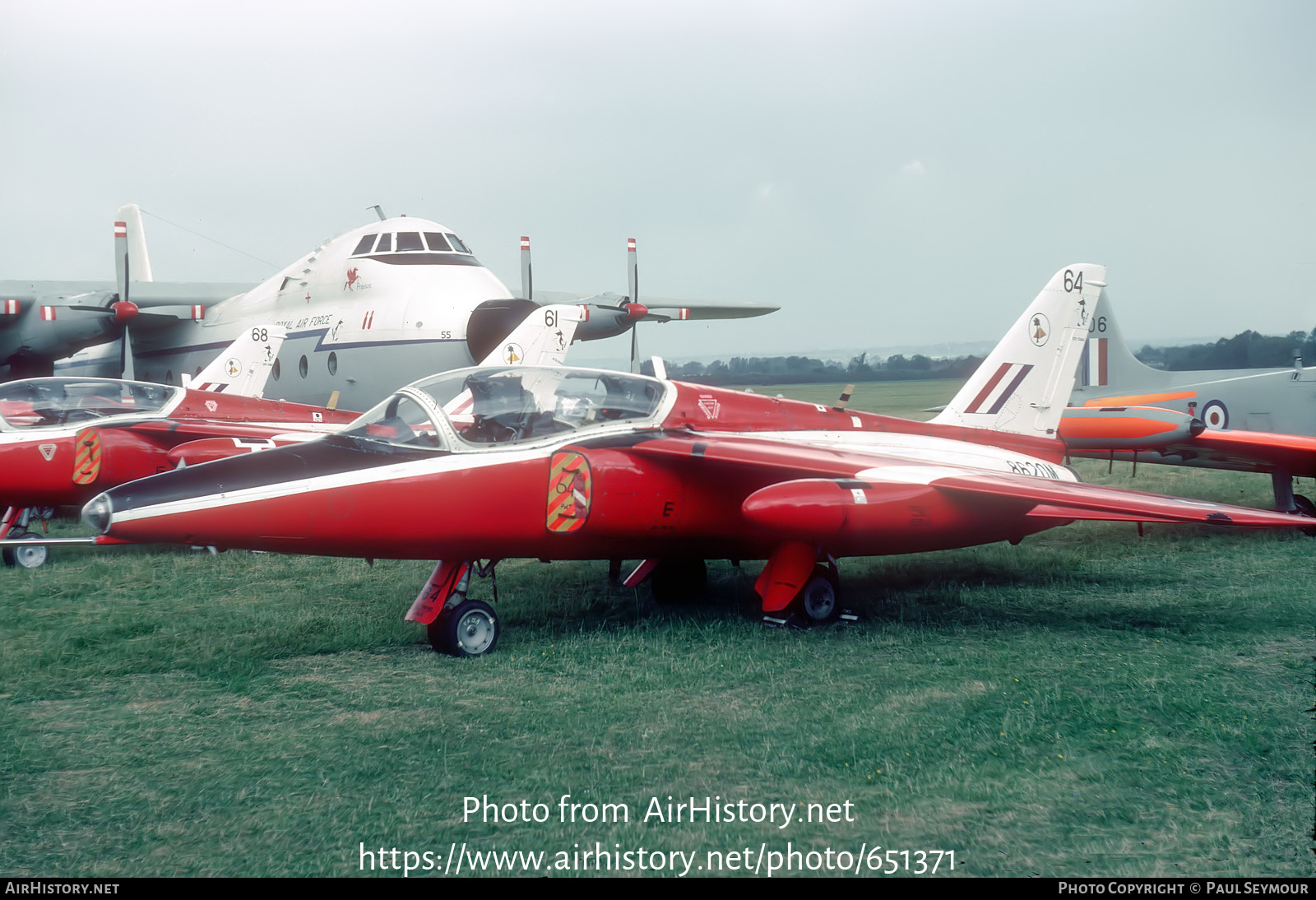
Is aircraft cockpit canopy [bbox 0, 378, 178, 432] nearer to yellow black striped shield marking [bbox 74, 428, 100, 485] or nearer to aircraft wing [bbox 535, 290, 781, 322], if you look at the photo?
yellow black striped shield marking [bbox 74, 428, 100, 485]

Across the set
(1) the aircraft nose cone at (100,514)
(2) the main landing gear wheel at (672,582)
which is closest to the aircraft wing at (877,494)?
(2) the main landing gear wheel at (672,582)

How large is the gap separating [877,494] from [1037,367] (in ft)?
13.0

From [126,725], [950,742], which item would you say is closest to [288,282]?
[126,725]

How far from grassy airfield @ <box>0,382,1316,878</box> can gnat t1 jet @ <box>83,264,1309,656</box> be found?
61 cm

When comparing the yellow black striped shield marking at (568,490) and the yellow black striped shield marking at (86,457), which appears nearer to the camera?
the yellow black striped shield marking at (568,490)

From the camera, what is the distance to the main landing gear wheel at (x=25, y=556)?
9531 mm

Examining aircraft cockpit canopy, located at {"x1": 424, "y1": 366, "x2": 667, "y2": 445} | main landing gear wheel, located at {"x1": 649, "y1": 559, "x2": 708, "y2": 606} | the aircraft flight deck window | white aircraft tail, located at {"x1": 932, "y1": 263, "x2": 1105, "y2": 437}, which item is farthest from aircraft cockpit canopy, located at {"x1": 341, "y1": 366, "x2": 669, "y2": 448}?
the aircraft flight deck window

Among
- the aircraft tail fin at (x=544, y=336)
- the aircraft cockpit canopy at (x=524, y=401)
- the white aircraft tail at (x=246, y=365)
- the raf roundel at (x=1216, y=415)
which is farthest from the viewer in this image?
the white aircraft tail at (x=246, y=365)

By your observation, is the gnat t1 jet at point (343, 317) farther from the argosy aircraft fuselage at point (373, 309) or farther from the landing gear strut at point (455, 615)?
the landing gear strut at point (455, 615)

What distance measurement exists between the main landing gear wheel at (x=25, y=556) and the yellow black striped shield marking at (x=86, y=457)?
0.74 metres

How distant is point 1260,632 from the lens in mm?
6309

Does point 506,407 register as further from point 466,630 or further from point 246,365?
point 246,365

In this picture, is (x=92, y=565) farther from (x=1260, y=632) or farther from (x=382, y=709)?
(x=1260, y=632)
